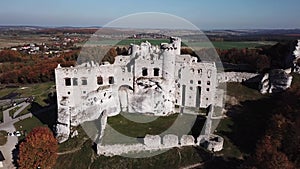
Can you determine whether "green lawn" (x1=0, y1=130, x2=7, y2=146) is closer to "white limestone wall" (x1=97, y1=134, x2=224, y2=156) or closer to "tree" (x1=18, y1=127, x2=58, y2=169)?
"tree" (x1=18, y1=127, x2=58, y2=169)

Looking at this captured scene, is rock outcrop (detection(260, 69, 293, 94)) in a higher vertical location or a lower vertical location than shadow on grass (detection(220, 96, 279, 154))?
higher

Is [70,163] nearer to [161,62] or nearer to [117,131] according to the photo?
[117,131]

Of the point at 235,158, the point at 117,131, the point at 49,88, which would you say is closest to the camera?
the point at 235,158

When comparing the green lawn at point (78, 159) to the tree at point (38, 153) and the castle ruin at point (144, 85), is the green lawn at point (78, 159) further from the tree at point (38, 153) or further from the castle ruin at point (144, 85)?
the castle ruin at point (144, 85)

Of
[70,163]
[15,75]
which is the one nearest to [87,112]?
[70,163]

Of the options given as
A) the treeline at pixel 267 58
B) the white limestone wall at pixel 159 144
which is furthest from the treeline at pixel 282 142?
the treeline at pixel 267 58

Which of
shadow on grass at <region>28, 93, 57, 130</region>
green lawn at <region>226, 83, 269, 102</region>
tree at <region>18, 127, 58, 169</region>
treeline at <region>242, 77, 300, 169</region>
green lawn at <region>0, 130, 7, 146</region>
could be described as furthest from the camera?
shadow on grass at <region>28, 93, 57, 130</region>

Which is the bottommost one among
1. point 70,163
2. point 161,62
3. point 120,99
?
point 70,163

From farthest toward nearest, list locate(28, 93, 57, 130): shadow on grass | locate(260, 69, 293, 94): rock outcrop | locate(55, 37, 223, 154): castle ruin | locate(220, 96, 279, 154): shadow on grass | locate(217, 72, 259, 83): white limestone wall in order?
1. locate(217, 72, 259, 83): white limestone wall
2. locate(28, 93, 57, 130): shadow on grass
3. locate(260, 69, 293, 94): rock outcrop
4. locate(55, 37, 223, 154): castle ruin
5. locate(220, 96, 279, 154): shadow on grass

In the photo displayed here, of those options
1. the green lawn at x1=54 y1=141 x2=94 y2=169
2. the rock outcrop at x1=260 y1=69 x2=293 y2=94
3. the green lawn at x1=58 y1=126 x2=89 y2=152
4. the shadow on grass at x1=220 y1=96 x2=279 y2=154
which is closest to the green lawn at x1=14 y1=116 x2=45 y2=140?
the green lawn at x1=58 y1=126 x2=89 y2=152
